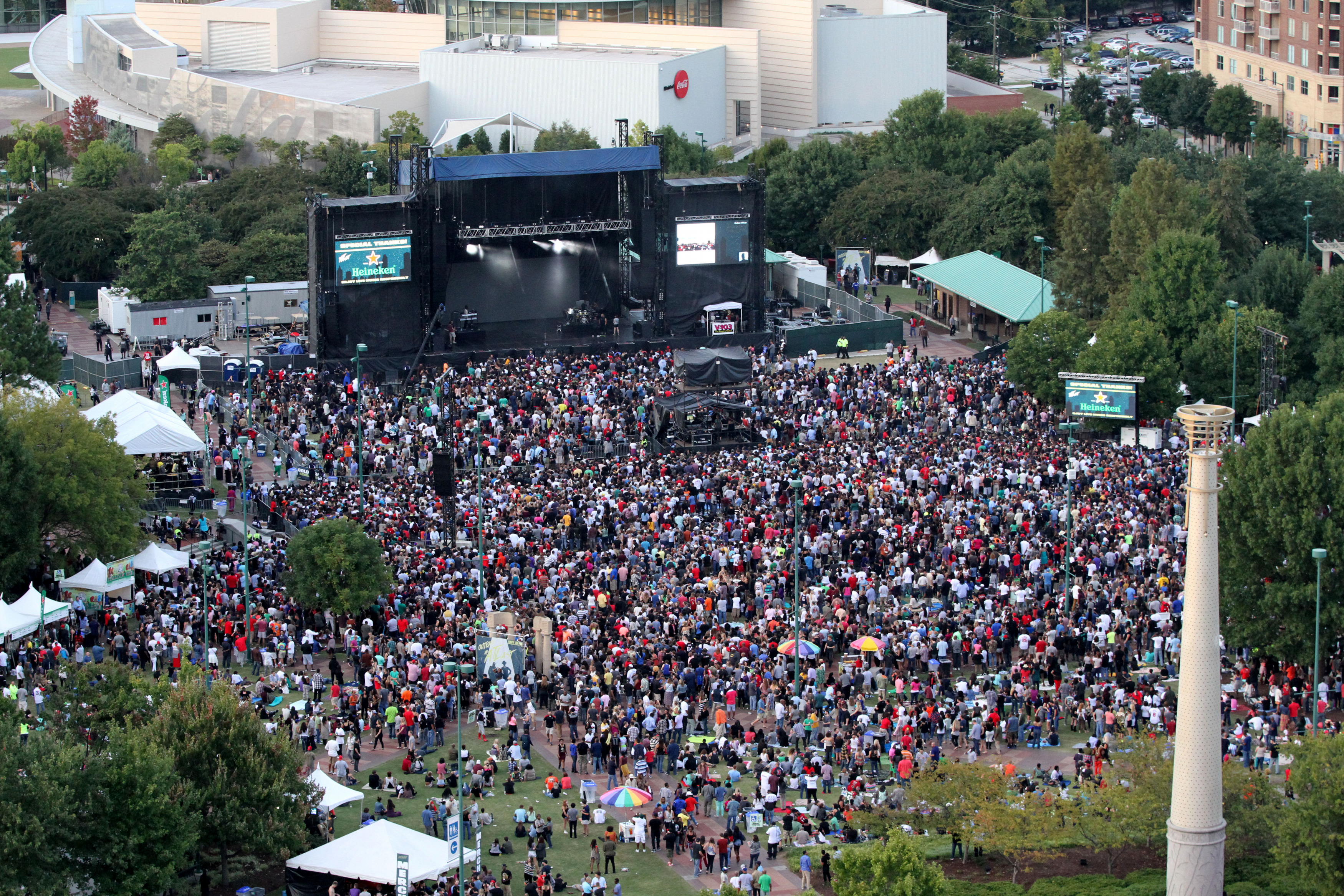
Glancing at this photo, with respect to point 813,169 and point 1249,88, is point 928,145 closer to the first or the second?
point 813,169

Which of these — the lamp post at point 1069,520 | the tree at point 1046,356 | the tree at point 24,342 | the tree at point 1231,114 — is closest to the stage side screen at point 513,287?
the tree at point 24,342

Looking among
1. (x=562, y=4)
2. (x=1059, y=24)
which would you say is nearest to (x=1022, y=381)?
(x=562, y=4)

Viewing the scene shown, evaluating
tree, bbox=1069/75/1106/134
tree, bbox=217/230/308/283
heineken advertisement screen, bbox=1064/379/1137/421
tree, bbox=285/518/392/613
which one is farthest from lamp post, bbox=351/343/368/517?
tree, bbox=1069/75/1106/134

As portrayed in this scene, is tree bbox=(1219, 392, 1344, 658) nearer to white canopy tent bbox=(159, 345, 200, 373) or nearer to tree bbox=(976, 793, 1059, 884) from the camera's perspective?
tree bbox=(976, 793, 1059, 884)

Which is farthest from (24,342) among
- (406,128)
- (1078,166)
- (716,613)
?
(406,128)

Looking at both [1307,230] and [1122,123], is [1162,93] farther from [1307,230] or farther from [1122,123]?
[1307,230]
